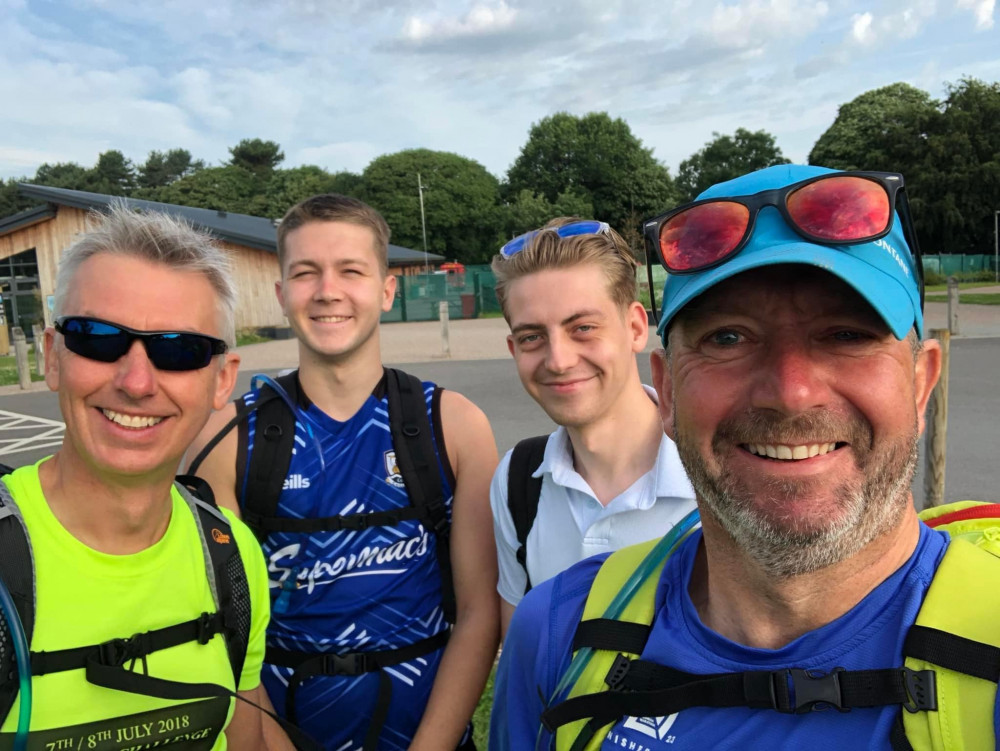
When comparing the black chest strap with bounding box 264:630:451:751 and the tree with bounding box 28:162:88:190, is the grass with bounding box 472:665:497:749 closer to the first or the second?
the black chest strap with bounding box 264:630:451:751

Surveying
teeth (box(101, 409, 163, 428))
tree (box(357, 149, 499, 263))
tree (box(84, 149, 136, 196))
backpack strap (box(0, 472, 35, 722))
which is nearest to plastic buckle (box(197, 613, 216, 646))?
backpack strap (box(0, 472, 35, 722))

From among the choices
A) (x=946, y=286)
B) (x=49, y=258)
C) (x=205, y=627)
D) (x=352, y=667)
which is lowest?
(x=352, y=667)

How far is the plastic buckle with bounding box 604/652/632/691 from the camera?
1.38 m

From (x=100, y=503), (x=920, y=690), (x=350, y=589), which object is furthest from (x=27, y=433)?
(x=920, y=690)

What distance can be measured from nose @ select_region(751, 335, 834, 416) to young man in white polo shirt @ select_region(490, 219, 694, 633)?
35.1 inches

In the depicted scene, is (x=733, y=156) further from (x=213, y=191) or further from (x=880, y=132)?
(x=213, y=191)

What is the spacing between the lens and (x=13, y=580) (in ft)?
5.50

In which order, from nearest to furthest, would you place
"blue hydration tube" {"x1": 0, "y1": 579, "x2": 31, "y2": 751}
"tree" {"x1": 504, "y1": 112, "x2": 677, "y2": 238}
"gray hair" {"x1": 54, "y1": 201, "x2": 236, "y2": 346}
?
"blue hydration tube" {"x1": 0, "y1": 579, "x2": 31, "y2": 751} → "gray hair" {"x1": 54, "y1": 201, "x2": 236, "y2": 346} → "tree" {"x1": 504, "y1": 112, "x2": 677, "y2": 238}

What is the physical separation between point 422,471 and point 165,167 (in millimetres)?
112703

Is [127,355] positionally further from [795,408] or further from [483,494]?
[795,408]

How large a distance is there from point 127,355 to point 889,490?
1.74 m

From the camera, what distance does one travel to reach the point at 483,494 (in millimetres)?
2621

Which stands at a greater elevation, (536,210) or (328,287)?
(536,210)

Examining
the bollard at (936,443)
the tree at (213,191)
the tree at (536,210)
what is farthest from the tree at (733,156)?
the bollard at (936,443)
